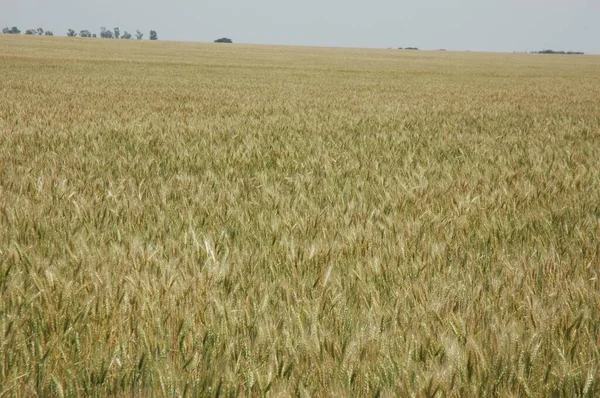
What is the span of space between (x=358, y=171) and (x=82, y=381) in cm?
319

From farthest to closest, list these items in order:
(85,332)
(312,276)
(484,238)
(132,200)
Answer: (132,200), (484,238), (312,276), (85,332)

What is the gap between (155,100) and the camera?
11.5m

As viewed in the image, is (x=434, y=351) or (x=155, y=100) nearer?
(x=434, y=351)

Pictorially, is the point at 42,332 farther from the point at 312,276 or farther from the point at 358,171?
the point at 358,171

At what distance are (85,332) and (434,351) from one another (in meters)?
0.92

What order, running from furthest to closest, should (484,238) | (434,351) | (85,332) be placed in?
(484,238), (85,332), (434,351)

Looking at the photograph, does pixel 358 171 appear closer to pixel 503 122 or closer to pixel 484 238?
pixel 484 238

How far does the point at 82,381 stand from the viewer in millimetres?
1183

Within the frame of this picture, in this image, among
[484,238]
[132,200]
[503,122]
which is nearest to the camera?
[484,238]

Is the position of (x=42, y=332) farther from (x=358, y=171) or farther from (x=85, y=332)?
(x=358, y=171)

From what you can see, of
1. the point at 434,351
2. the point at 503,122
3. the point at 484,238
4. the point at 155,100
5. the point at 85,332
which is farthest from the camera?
A: the point at 155,100

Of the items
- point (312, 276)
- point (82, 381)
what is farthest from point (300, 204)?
point (82, 381)

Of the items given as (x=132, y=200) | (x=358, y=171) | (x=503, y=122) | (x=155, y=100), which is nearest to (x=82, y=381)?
(x=132, y=200)

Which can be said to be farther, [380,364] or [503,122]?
[503,122]
